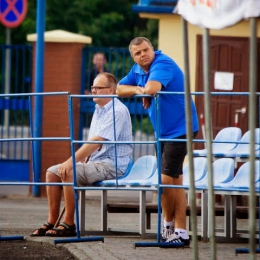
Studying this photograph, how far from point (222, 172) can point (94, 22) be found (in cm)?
2947

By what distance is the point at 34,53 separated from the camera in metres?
14.7

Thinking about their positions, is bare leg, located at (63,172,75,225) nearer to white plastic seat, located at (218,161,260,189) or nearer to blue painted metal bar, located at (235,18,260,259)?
white plastic seat, located at (218,161,260,189)

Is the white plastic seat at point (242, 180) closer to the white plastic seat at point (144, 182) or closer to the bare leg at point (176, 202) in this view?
the bare leg at point (176, 202)

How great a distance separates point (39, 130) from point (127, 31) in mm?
26264

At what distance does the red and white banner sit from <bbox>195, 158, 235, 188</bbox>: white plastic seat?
3.23 metres

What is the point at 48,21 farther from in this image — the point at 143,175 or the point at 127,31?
the point at 143,175

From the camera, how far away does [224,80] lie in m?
14.7

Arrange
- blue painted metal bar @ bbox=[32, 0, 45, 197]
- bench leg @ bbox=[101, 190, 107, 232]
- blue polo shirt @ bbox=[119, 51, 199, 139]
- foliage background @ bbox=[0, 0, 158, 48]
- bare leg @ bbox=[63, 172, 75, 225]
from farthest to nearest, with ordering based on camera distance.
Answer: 1. foliage background @ bbox=[0, 0, 158, 48]
2. blue painted metal bar @ bbox=[32, 0, 45, 197]
3. bench leg @ bbox=[101, 190, 107, 232]
4. bare leg @ bbox=[63, 172, 75, 225]
5. blue polo shirt @ bbox=[119, 51, 199, 139]

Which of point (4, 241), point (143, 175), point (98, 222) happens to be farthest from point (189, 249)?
point (98, 222)

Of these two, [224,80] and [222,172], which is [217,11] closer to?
[222,172]

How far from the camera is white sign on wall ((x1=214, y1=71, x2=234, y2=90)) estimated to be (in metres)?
14.7

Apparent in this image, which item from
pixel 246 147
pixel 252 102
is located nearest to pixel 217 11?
pixel 252 102

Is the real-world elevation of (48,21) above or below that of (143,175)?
above

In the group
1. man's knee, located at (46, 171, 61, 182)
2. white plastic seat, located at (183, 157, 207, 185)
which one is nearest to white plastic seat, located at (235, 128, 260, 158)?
white plastic seat, located at (183, 157, 207, 185)
